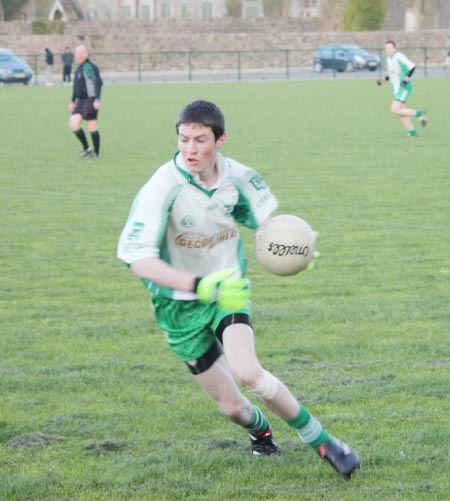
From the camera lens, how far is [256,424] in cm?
593

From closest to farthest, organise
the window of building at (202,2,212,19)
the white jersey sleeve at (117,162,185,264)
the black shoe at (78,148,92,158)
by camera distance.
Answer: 1. the white jersey sleeve at (117,162,185,264)
2. the black shoe at (78,148,92,158)
3. the window of building at (202,2,212,19)

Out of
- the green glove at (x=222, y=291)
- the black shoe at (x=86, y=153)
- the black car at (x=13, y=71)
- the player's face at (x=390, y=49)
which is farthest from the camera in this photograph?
the black car at (x=13, y=71)

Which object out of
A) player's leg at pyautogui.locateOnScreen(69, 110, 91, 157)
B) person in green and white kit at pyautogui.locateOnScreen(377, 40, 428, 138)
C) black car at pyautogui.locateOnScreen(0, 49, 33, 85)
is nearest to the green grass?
player's leg at pyautogui.locateOnScreen(69, 110, 91, 157)

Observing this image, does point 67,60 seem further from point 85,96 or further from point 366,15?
point 85,96

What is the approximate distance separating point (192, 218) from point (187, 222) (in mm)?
29

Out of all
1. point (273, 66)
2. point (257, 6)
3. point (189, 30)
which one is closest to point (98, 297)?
point (273, 66)

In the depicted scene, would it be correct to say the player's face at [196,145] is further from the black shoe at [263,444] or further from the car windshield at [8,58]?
the car windshield at [8,58]

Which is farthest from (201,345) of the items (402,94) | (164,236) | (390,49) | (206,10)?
(206,10)

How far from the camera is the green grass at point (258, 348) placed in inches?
226

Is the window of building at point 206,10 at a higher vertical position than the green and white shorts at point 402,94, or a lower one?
lower

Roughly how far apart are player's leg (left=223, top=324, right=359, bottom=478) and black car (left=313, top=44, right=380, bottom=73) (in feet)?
189

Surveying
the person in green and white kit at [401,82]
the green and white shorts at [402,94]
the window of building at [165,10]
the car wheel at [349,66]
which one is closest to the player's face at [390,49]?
the person in green and white kit at [401,82]

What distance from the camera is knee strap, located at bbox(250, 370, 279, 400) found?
548 centimetres

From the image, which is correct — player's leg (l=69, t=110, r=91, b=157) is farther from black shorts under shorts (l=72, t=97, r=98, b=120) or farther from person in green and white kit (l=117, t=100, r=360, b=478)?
person in green and white kit (l=117, t=100, r=360, b=478)
